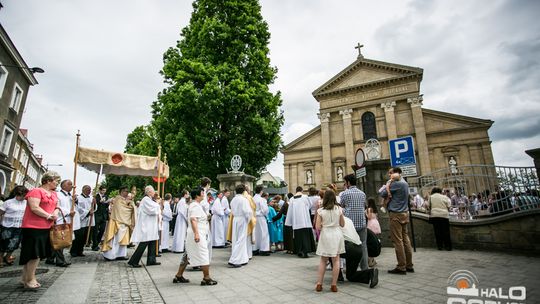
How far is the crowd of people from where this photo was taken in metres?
4.49

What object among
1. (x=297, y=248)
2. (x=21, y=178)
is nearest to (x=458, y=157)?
(x=297, y=248)

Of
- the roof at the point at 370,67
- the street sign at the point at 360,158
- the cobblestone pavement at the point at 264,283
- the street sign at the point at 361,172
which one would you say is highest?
the roof at the point at 370,67

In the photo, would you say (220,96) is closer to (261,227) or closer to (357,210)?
(261,227)

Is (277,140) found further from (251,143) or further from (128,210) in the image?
(128,210)

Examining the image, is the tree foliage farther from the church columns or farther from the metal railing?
the church columns

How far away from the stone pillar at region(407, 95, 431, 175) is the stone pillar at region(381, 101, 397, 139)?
1890 mm

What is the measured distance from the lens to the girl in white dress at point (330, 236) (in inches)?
166

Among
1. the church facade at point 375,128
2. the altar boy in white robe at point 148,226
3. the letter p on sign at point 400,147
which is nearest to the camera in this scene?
the altar boy in white robe at point 148,226

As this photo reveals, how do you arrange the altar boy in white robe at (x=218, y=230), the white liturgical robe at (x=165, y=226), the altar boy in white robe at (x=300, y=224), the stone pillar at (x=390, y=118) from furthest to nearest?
the stone pillar at (x=390, y=118) < the altar boy in white robe at (x=218, y=230) < the white liturgical robe at (x=165, y=226) < the altar boy in white robe at (x=300, y=224)

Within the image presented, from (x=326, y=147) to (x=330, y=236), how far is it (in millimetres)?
28644

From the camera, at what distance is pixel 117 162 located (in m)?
8.08

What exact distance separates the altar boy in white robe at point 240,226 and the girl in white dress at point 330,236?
2854mm

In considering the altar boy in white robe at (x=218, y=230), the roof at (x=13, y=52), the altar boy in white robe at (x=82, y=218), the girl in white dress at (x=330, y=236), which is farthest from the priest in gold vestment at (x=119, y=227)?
the roof at (x=13, y=52)

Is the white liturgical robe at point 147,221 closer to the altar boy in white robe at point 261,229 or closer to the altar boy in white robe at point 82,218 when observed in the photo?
the altar boy in white robe at point 82,218
